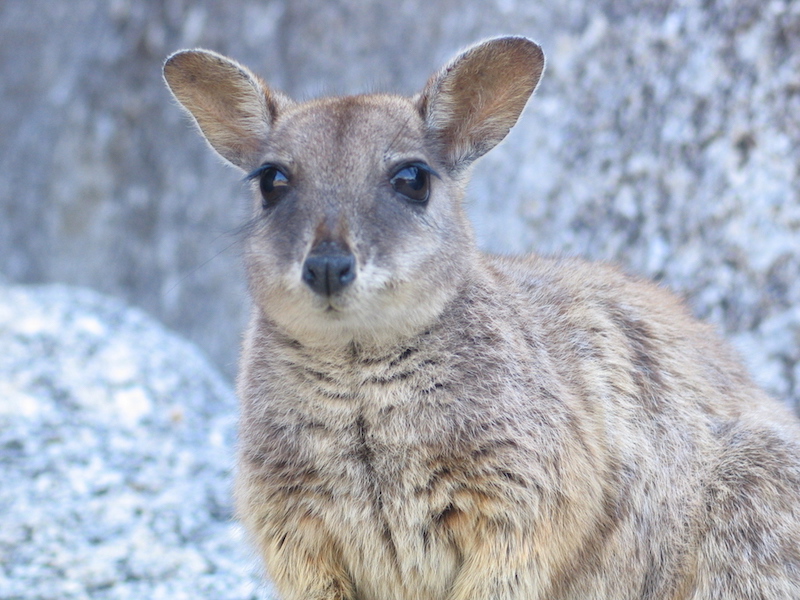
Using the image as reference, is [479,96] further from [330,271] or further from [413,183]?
[330,271]

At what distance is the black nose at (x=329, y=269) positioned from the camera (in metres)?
3.40

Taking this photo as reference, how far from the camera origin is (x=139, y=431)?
6211mm

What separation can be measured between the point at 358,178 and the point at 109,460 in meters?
3.00

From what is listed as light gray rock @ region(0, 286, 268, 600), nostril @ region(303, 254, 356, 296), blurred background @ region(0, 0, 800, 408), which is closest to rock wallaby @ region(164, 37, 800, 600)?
nostril @ region(303, 254, 356, 296)

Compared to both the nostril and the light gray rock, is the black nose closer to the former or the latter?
the nostril

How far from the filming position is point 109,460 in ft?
19.2

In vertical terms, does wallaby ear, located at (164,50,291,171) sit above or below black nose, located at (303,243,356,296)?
above

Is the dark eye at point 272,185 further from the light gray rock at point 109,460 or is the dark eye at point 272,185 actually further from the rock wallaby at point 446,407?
the light gray rock at point 109,460

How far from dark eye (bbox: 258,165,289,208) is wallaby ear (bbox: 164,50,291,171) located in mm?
237

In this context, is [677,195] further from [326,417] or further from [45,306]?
[45,306]

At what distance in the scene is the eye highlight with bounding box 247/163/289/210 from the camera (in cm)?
397

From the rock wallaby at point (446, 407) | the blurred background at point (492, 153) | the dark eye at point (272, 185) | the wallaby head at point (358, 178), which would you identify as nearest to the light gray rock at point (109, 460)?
the rock wallaby at point (446, 407)

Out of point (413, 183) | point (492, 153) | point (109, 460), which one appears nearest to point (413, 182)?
point (413, 183)

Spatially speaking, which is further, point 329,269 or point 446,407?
point 446,407
